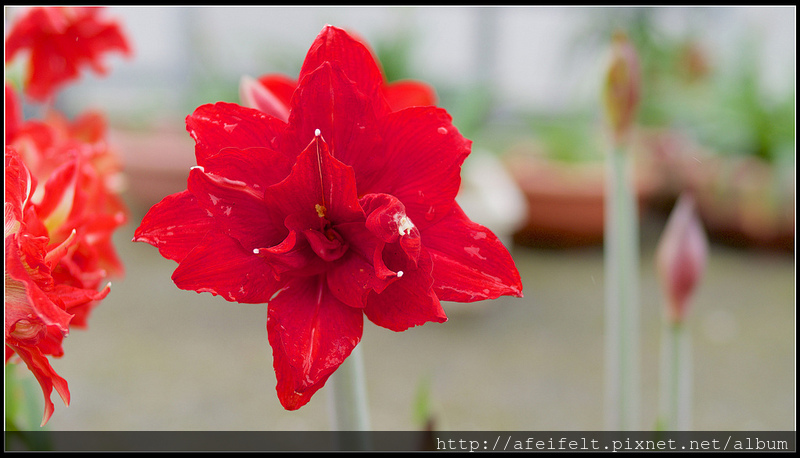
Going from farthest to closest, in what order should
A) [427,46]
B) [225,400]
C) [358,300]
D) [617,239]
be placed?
[427,46] → [225,400] → [617,239] → [358,300]

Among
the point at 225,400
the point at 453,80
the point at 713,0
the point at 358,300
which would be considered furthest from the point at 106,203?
the point at 453,80

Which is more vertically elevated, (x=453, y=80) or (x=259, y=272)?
(x=259, y=272)

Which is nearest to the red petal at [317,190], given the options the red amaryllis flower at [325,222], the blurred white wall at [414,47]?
the red amaryllis flower at [325,222]

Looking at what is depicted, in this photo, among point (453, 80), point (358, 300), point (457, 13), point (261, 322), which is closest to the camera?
point (358, 300)

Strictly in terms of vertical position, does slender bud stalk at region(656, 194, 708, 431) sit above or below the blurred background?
above

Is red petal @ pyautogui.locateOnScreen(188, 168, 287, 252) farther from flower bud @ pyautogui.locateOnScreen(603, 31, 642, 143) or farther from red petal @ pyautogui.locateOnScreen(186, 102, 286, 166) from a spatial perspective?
flower bud @ pyautogui.locateOnScreen(603, 31, 642, 143)

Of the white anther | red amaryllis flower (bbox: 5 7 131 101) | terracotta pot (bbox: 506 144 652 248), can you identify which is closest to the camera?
the white anther

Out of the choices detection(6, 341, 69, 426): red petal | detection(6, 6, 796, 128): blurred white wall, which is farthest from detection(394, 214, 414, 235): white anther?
detection(6, 6, 796, 128): blurred white wall

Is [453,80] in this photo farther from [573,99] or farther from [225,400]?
[225,400]
